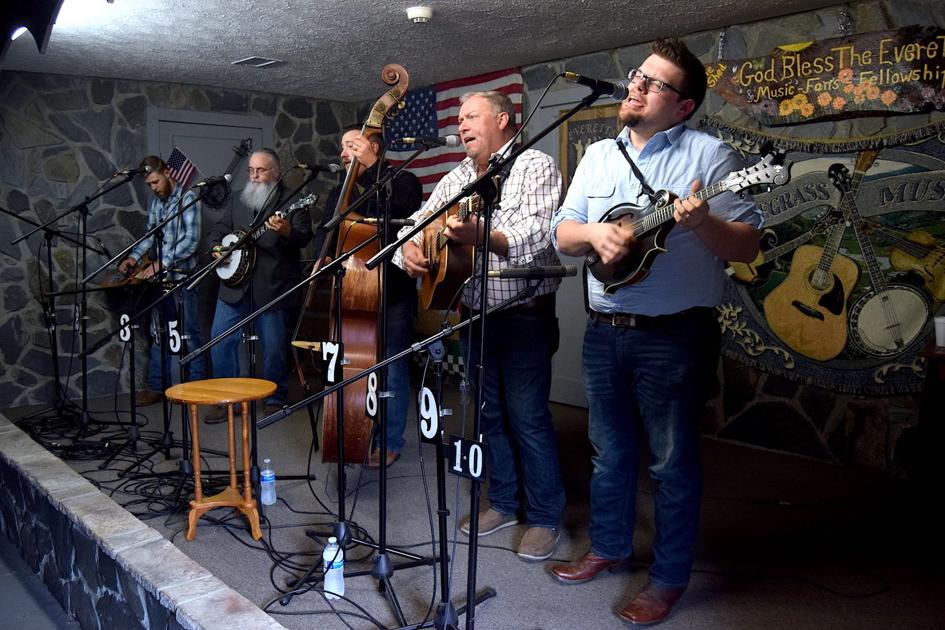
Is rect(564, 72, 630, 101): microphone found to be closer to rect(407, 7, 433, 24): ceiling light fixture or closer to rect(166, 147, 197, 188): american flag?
rect(407, 7, 433, 24): ceiling light fixture

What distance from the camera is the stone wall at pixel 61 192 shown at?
5086 mm

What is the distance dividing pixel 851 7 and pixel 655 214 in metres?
2.47

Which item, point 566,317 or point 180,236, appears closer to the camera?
point 180,236

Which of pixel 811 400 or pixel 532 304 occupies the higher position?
pixel 532 304

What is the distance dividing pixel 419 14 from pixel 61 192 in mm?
2981

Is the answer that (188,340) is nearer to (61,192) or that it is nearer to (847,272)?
(61,192)

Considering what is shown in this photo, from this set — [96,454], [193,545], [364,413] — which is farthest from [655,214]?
[96,454]

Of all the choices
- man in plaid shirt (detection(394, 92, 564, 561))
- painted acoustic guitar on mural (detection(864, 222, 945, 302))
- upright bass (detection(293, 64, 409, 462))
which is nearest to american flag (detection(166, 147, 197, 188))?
upright bass (detection(293, 64, 409, 462))

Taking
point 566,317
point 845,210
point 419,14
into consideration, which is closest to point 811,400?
point 845,210

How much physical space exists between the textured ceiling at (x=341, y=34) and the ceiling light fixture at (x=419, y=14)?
1.3 inches

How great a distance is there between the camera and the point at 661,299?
2047 millimetres

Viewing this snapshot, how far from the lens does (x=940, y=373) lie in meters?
2.80

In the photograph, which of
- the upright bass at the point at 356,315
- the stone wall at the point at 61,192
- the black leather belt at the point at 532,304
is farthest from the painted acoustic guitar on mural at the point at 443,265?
the stone wall at the point at 61,192

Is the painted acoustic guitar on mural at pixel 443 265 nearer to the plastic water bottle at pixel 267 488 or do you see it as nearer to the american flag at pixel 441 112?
the plastic water bottle at pixel 267 488
